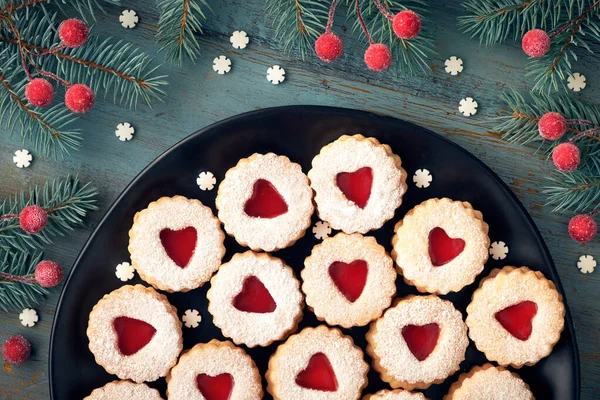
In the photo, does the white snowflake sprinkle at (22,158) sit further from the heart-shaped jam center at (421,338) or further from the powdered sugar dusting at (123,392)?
the heart-shaped jam center at (421,338)

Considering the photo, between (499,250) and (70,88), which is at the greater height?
(70,88)

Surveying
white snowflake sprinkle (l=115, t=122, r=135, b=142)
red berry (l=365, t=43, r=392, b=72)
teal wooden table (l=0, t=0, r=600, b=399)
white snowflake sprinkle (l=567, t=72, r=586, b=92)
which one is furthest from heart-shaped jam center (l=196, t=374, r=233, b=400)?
white snowflake sprinkle (l=567, t=72, r=586, b=92)

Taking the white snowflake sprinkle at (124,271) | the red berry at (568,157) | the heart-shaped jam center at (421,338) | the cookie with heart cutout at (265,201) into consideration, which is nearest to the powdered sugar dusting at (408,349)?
the heart-shaped jam center at (421,338)

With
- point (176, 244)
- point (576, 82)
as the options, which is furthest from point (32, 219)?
point (576, 82)

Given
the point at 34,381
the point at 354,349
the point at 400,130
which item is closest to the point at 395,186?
the point at 400,130

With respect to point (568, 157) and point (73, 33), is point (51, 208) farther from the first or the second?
point (568, 157)
